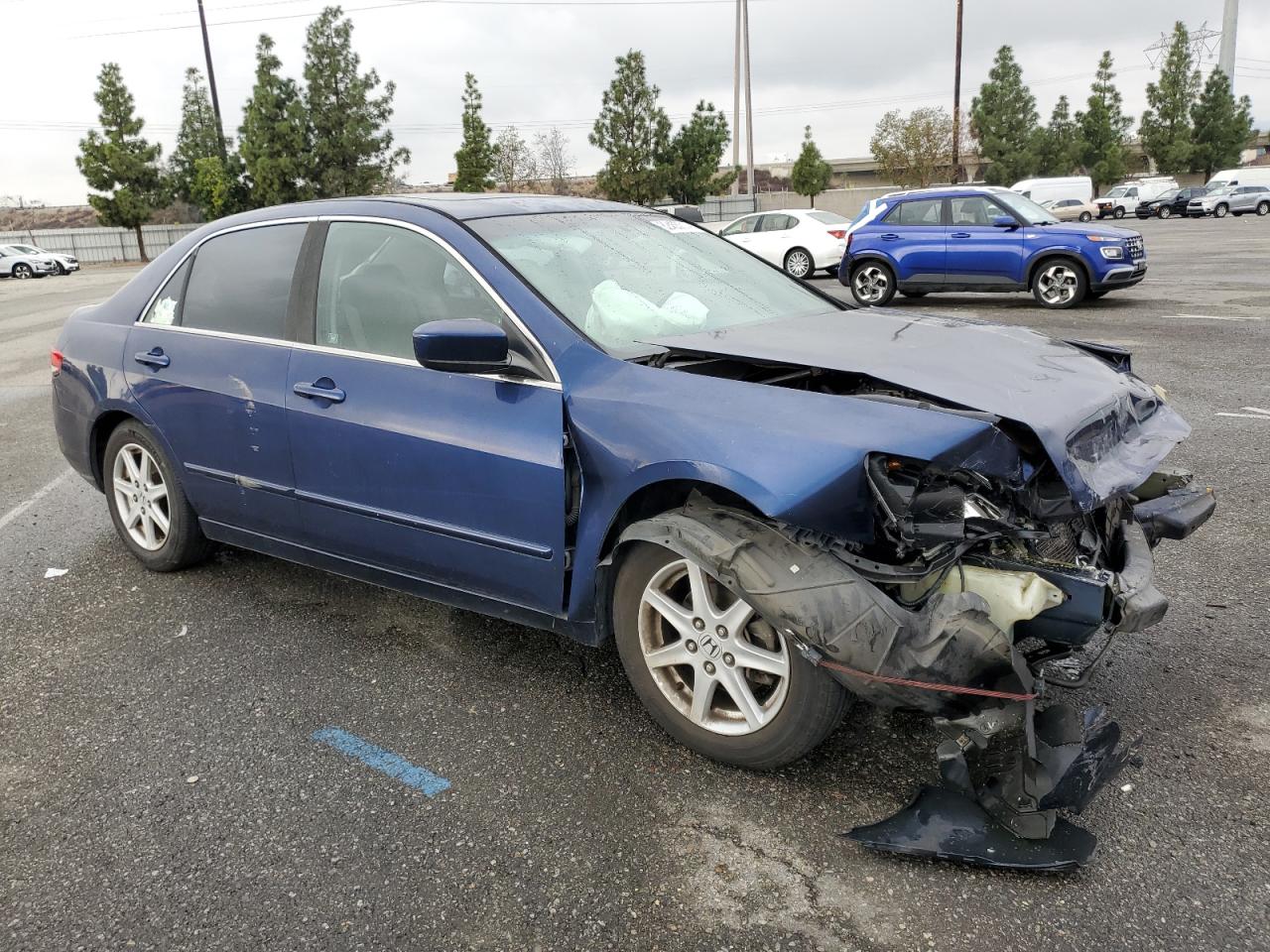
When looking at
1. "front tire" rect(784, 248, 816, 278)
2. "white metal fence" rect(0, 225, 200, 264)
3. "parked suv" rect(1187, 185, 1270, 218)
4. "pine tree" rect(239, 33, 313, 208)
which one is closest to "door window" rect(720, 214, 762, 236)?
"front tire" rect(784, 248, 816, 278)

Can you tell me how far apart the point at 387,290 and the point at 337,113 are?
46.1 metres

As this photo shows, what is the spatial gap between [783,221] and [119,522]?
17.6 metres

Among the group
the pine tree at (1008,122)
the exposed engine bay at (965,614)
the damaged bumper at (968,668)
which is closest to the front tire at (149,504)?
the exposed engine bay at (965,614)

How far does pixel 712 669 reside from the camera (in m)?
2.91

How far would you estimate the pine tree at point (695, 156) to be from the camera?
1614 inches

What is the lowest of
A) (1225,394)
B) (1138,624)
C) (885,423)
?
(1225,394)

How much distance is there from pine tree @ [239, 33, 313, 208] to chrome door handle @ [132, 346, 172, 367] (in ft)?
144

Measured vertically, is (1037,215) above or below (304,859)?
above

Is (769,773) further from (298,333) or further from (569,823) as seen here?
(298,333)

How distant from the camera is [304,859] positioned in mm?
2631

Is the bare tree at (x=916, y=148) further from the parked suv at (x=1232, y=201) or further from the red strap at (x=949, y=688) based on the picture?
the red strap at (x=949, y=688)

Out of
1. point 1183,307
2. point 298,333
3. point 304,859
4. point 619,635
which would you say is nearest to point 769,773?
point 619,635

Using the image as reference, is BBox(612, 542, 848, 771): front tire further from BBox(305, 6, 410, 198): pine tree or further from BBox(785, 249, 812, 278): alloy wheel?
BBox(305, 6, 410, 198): pine tree

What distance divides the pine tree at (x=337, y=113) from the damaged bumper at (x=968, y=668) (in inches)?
1795
